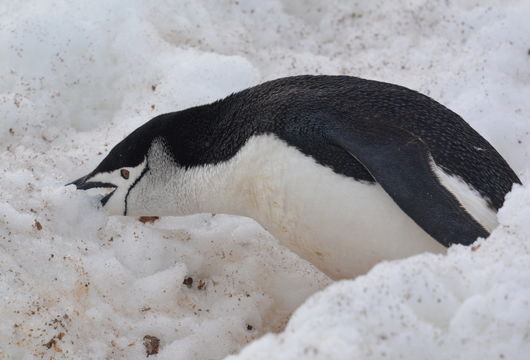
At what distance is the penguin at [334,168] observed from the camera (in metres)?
1.87

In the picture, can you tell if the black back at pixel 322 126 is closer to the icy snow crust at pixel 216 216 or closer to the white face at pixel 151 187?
the white face at pixel 151 187

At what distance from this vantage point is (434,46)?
142 inches

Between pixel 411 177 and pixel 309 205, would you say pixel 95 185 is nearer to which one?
pixel 309 205

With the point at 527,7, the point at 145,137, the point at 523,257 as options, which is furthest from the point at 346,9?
the point at 523,257

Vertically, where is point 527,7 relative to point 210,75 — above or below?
above

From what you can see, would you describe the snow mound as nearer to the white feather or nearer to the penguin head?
the white feather

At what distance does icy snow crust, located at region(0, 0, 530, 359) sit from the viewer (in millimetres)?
1344

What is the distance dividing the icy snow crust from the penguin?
217 mm

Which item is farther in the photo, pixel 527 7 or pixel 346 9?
pixel 346 9

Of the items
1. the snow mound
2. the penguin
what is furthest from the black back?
the snow mound

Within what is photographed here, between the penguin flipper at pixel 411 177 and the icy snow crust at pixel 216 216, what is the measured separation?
0.12m

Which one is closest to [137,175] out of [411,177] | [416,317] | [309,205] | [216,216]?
[216,216]

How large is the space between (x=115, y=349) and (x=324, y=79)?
1.00 metres

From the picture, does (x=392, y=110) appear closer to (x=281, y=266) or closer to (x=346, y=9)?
(x=281, y=266)
